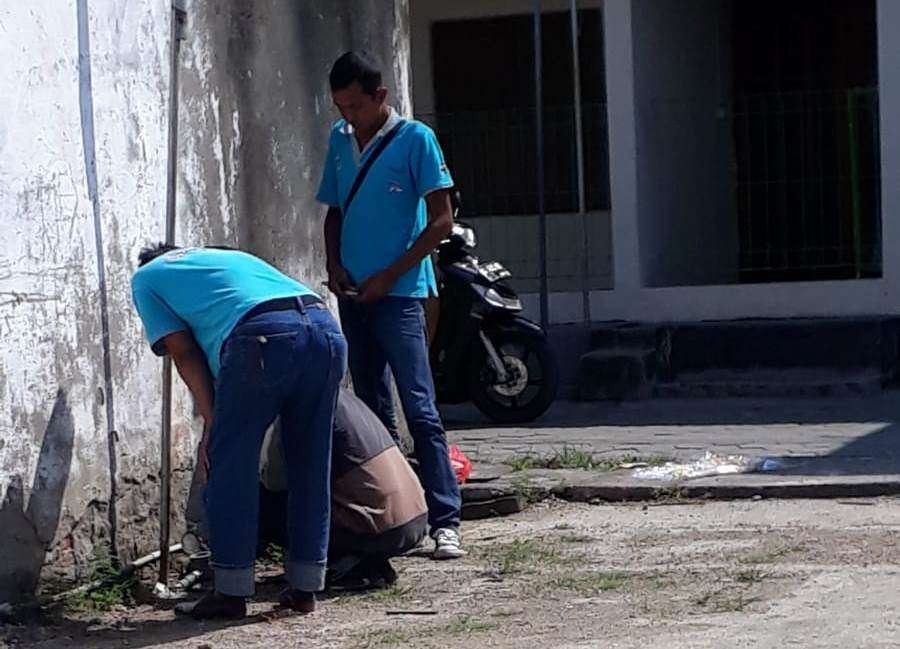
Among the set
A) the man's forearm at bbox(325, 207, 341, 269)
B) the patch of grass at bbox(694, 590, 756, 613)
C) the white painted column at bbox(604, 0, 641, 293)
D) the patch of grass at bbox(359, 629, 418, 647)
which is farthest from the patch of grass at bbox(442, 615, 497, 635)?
the white painted column at bbox(604, 0, 641, 293)

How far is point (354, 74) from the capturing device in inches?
265

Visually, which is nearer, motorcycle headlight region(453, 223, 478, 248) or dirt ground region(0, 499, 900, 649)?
dirt ground region(0, 499, 900, 649)

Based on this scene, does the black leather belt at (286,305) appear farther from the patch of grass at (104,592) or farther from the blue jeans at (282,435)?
the patch of grass at (104,592)

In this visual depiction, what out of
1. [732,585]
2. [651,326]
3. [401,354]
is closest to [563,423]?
[651,326]

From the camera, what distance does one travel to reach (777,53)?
14.0 meters

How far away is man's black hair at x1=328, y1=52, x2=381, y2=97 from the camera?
22.0ft

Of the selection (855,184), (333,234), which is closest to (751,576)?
(333,234)

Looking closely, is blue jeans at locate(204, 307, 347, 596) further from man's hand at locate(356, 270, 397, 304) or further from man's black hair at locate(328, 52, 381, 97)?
man's black hair at locate(328, 52, 381, 97)

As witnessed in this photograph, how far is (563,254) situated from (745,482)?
589cm

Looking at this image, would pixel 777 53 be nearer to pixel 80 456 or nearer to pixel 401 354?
pixel 401 354

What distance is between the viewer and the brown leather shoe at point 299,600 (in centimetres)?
588

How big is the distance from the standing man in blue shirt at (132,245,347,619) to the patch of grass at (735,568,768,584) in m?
1.44

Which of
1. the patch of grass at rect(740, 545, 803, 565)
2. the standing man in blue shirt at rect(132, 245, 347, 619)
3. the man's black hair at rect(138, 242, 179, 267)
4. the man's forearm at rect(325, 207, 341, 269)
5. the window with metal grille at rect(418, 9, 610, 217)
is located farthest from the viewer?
the window with metal grille at rect(418, 9, 610, 217)

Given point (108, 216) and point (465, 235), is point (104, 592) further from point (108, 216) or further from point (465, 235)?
point (465, 235)
